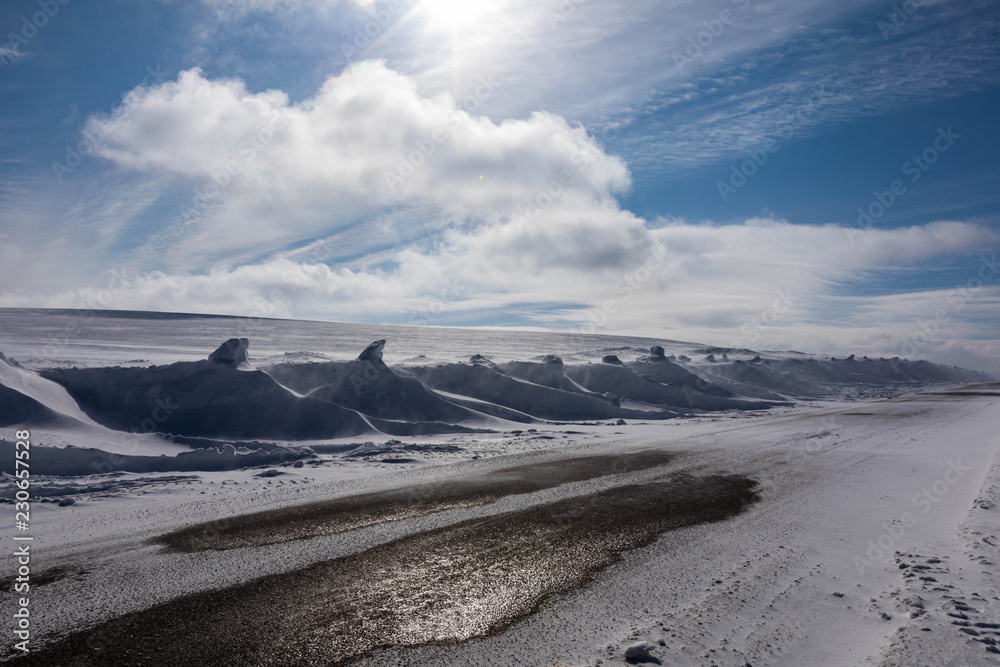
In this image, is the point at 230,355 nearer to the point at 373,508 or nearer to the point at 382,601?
the point at 373,508

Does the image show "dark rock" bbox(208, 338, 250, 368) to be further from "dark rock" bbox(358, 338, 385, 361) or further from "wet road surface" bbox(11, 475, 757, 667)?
"wet road surface" bbox(11, 475, 757, 667)

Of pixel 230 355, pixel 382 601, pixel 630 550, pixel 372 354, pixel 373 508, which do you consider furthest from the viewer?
pixel 372 354

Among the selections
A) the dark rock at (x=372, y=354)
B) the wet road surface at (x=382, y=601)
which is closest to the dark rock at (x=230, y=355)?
the dark rock at (x=372, y=354)

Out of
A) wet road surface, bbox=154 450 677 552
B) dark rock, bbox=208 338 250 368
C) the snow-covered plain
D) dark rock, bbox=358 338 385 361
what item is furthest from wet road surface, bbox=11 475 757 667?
dark rock, bbox=358 338 385 361

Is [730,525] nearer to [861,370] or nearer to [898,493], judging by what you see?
[898,493]

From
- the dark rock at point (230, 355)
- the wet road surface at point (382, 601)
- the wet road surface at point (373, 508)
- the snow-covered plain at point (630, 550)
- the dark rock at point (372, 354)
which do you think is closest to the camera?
the wet road surface at point (382, 601)

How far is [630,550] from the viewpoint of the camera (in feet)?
27.2

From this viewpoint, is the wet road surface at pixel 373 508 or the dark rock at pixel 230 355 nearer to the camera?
the wet road surface at pixel 373 508

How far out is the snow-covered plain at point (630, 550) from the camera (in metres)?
5.73

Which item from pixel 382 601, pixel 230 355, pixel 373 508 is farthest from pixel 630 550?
pixel 230 355

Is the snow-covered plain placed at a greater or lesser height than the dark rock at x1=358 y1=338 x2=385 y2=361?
lesser

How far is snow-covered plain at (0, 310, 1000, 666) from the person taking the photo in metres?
5.73

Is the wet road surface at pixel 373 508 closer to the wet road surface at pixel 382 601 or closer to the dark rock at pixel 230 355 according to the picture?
the wet road surface at pixel 382 601

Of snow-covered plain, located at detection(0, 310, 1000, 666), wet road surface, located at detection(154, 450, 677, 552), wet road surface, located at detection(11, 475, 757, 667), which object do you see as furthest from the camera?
wet road surface, located at detection(154, 450, 677, 552)
